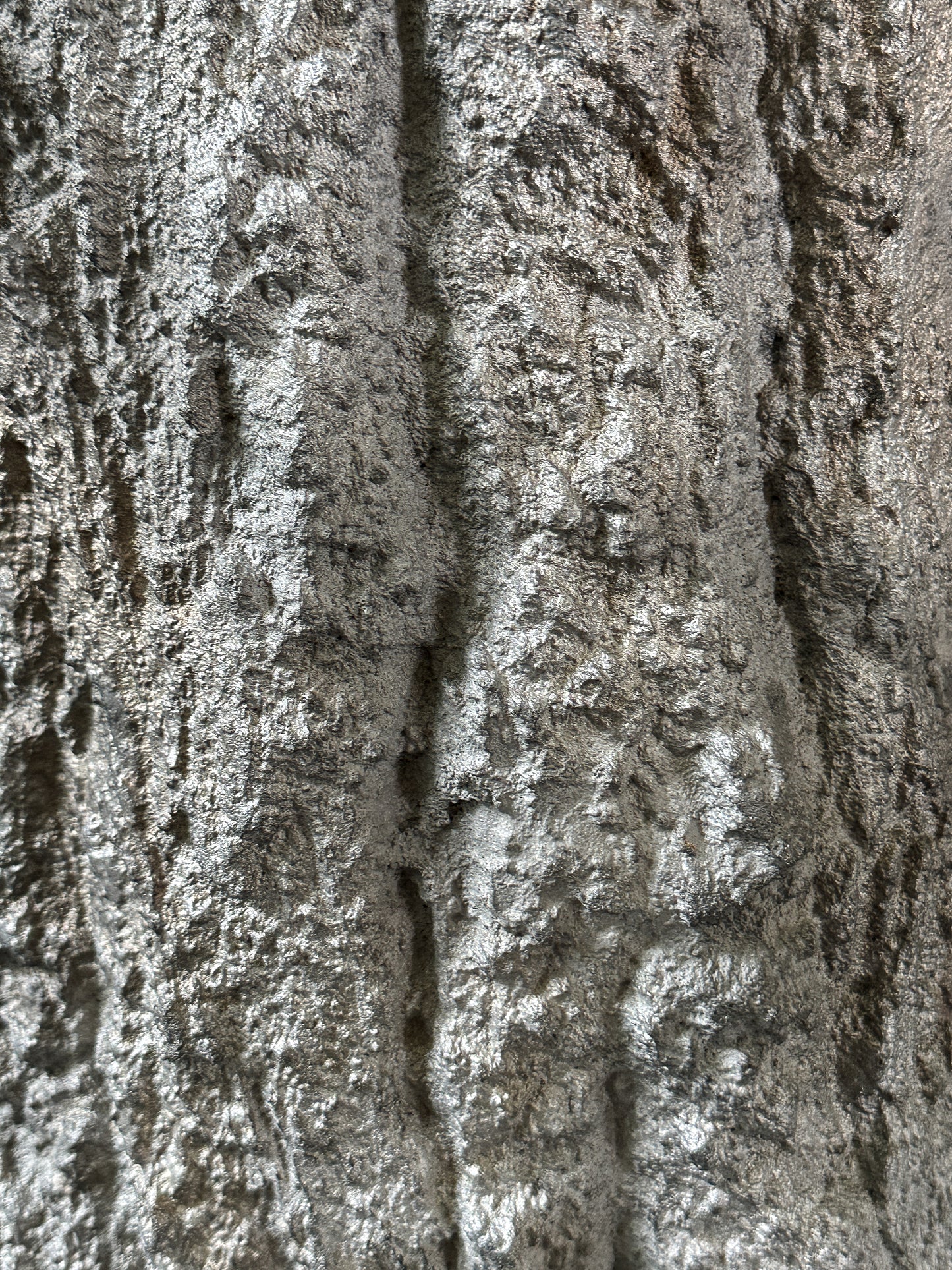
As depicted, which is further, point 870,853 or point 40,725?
point 870,853

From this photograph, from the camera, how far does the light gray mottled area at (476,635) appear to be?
0.61 metres

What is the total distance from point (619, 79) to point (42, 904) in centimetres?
66

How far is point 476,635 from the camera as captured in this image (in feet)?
2.20

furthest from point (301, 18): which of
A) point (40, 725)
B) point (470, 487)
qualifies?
point (40, 725)

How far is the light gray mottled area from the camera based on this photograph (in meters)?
0.61

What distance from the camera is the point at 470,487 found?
0.67 m

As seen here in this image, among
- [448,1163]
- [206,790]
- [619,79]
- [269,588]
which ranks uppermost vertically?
[619,79]

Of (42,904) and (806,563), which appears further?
(806,563)

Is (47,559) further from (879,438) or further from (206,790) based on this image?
(879,438)

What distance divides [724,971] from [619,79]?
0.62 metres

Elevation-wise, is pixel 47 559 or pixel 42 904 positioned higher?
pixel 47 559

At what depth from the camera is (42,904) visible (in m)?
0.60

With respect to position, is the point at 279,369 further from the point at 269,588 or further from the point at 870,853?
the point at 870,853

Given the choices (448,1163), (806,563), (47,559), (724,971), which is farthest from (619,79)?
(448,1163)
